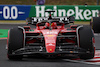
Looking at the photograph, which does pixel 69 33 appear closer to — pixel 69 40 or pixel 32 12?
pixel 69 40

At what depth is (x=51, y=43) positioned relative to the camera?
9.31 metres

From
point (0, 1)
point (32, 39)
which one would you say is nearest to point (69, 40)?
point (32, 39)

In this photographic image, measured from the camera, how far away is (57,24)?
38.1ft

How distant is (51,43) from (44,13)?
15.1 m

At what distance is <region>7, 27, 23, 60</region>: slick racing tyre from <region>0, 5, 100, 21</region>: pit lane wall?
14701mm

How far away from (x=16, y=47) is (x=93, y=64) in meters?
2.00

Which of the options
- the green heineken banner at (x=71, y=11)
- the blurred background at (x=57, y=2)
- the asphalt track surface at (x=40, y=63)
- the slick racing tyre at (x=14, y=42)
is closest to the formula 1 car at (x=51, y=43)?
the slick racing tyre at (x=14, y=42)

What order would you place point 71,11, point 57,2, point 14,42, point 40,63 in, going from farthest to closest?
point 57,2 → point 71,11 → point 14,42 → point 40,63

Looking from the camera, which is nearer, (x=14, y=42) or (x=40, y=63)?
(x=40, y=63)

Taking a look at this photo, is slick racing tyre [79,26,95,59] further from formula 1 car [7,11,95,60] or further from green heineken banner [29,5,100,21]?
green heineken banner [29,5,100,21]

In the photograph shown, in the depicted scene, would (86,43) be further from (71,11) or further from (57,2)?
(57,2)

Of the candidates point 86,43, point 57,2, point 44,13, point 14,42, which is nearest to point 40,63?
point 14,42

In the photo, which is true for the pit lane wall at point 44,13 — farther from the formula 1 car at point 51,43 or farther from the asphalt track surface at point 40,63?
the asphalt track surface at point 40,63

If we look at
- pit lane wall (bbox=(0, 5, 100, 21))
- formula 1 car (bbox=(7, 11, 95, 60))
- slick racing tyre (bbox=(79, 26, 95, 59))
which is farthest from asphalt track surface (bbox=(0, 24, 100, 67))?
pit lane wall (bbox=(0, 5, 100, 21))
